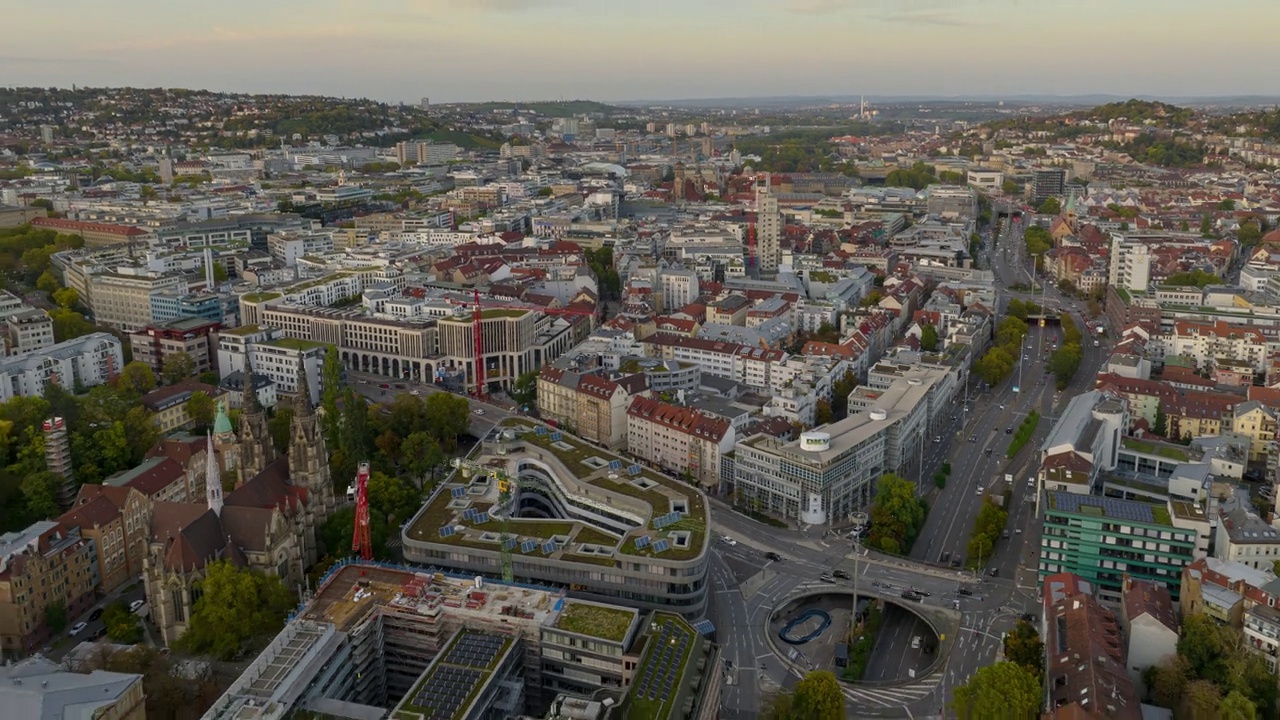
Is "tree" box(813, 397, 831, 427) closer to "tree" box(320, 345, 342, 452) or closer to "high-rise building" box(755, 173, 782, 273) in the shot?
"tree" box(320, 345, 342, 452)

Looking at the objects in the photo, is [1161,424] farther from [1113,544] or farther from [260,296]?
[260,296]

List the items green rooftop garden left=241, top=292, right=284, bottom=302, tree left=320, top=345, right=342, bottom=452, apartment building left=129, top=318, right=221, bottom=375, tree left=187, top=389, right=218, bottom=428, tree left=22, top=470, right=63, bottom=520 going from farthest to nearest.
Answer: green rooftop garden left=241, top=292, right=284, bottom=302
apartment building left=129, top=318, right=221, bottom=375
tree left=187, top=389, right=218, bottom=428
tree left=320, top=345, right=342, bottom=452
tree left=22, top=470, right=63, bottom=520

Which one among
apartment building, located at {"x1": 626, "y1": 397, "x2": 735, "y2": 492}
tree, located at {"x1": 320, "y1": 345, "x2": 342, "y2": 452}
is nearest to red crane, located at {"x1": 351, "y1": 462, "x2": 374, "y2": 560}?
tree, located at {"x1": 320, "y1": 345, "x2": 342, "y2": 452}

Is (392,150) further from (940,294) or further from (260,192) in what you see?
(940,294)

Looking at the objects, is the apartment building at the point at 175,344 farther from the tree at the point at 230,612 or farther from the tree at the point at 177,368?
the tree at the point at 230,612

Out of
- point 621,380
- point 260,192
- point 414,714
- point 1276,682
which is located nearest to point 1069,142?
point 260,192

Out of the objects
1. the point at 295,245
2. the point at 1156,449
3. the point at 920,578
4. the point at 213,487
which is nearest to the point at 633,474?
the point at 920,578

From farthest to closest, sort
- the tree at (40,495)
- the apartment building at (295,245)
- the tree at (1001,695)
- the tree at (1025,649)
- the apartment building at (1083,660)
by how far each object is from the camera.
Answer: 1. the apartment building at (295,245)
2. the tree at (40,495)
3. the tree at (1025,649)
4. the tree at (1001,695)
5. the apartment building at (1083,660)

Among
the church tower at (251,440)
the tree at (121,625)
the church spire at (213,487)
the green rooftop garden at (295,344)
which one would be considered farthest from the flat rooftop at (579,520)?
the green rooftop garden at (295,344)
